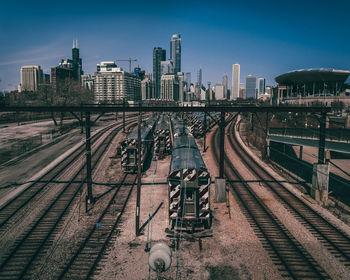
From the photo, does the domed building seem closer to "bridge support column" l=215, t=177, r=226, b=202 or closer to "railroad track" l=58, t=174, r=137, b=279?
"bridge support column" l=215, t=177, r=226, b=202

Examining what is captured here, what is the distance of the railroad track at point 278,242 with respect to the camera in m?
11.7

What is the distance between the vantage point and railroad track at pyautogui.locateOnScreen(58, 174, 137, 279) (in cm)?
1144

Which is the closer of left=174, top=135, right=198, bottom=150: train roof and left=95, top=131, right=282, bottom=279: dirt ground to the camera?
left=95, top=131, right=282, bottom=279: dirt ground

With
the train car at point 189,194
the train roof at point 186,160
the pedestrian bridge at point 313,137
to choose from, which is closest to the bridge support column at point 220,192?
the train roof at point 186,160

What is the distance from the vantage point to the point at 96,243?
13.9m

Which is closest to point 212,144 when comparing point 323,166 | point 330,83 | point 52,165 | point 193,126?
point 193,126

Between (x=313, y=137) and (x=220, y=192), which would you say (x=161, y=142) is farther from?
(x=313, y=137)

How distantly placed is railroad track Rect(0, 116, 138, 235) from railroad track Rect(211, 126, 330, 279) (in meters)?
16.2

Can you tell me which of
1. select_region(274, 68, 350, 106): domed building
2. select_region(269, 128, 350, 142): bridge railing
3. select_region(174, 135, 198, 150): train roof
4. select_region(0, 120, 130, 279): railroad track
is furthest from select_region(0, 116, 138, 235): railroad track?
select_region(274, 68, 350, 106): domed building

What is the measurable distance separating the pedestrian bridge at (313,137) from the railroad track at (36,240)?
2573cm

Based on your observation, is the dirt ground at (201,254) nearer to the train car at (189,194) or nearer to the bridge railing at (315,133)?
the train car at (189,194)

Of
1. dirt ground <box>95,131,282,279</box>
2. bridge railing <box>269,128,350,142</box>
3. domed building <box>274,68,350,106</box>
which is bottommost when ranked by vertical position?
dirt ground <box>95,131,282,279</box>

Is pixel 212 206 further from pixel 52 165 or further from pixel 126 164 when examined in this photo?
pixel 52 165

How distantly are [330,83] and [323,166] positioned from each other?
118 meters
